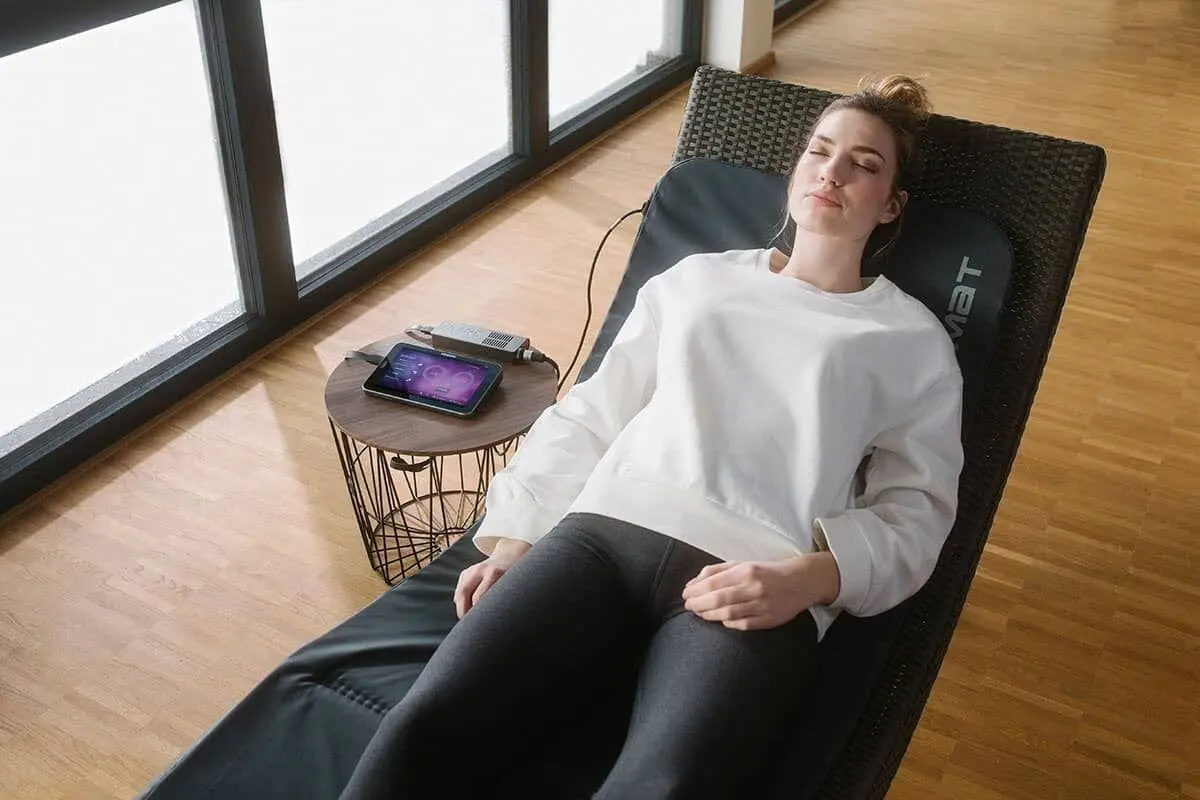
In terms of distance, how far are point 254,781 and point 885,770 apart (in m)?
0.71

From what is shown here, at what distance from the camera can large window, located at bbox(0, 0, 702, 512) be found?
232 centimetres

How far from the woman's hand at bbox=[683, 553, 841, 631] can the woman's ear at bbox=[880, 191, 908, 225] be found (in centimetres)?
54

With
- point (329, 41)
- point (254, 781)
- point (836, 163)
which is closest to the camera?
point (254, 781)

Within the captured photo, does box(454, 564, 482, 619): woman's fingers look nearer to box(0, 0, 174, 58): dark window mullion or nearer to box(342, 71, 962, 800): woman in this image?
box(342, 71, 962, 800): woman

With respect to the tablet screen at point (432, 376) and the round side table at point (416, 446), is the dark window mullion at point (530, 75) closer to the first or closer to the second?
A: the round side table at point (416, 446)

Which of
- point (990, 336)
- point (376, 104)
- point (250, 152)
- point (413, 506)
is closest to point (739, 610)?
point (990, 336)

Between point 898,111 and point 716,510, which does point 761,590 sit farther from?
point 898,111

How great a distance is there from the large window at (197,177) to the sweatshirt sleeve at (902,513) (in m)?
1.62

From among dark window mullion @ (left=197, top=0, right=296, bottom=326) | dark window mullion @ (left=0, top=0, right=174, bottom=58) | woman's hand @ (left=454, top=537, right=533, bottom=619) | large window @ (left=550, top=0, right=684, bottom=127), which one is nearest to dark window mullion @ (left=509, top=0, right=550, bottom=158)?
large window @ (left=550, top=0, right=684, bottom=127)

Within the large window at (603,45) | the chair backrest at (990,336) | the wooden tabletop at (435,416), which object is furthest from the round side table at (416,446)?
the large window at (603,45)

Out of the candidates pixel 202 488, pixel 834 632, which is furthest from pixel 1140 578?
pixel 202 488

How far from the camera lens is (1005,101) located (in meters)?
4.29

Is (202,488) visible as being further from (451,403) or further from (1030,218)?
(1030,218)

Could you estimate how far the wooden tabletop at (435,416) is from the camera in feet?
5.89
